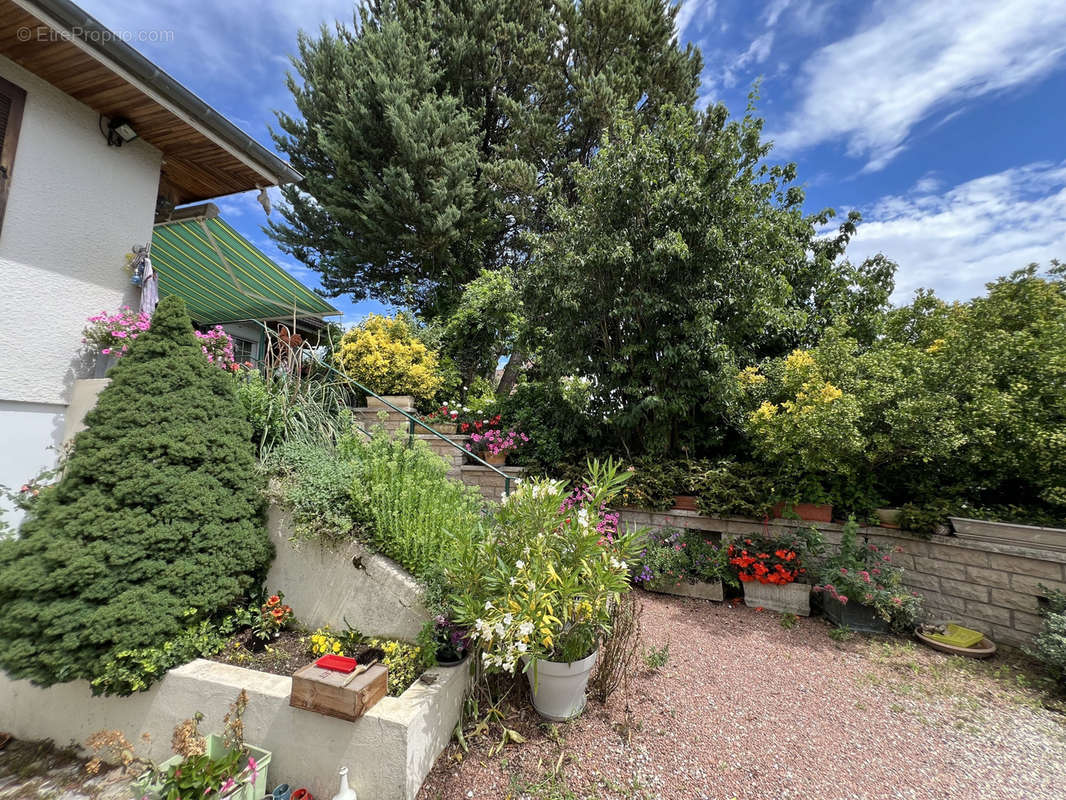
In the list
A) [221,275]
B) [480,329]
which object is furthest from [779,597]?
A: [221,275]

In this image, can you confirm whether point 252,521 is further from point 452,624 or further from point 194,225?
point 194,225

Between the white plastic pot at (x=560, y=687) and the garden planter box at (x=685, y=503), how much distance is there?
3.16m

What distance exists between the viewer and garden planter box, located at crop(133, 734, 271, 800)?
7.68ft

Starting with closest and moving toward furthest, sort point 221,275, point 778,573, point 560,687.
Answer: point 560,687
point 778,573
point 221,275

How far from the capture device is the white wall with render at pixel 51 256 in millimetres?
4055

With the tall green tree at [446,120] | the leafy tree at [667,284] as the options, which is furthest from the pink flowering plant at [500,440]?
the tall green tree at [446,120]

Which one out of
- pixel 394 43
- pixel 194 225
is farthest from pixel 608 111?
pixel 194 225

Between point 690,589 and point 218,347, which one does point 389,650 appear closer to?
point 690,589

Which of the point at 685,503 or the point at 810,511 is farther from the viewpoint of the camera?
the point at 685,503

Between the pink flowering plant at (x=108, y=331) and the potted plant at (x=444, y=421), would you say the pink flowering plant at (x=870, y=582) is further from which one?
the pink flowering plant at (x=108, y=331)

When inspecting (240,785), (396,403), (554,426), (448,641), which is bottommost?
(240,785)

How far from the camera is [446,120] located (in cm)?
1020

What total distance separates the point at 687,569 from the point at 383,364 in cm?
618

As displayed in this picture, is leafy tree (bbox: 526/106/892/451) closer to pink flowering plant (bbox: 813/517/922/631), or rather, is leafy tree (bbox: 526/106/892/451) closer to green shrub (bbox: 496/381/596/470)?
green shrub (bbox: 496/381/596/470)
